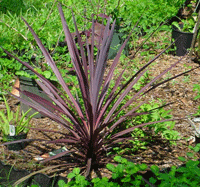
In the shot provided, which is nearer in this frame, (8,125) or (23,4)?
(8,125)

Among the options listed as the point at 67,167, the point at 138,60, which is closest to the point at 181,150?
the point at 67,167

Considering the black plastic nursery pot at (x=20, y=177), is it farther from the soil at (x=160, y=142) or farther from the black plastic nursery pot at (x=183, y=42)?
the black plastic nursery pot at (x=183, y=42)

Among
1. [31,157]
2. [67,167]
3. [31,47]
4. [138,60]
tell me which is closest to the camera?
[67,167]

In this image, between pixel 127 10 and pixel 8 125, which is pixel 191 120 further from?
pixel 127 10

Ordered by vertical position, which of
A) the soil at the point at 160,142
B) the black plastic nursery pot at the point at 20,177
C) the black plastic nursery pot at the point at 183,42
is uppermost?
the black plastic nursery pot at the point at 183,42

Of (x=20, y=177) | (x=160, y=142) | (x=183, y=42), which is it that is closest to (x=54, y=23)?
(x=183, y=42)

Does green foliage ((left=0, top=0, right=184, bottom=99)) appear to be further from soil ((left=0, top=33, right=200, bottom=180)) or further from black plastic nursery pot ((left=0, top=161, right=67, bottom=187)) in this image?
black plastic nursery pot ((left=0, top=161, right=67, bottom=187))

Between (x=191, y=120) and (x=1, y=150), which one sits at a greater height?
(x=191, y=120)

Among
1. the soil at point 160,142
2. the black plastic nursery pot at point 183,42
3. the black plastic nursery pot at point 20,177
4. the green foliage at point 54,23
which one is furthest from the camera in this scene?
the black plastic nursery pot at point 183,42

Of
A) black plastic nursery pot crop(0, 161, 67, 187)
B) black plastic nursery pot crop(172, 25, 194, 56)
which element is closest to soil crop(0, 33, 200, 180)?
black plastic nursery pot crop(0, 161, 67, 187)

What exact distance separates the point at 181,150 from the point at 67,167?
91 centimetres

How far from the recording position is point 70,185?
151cm

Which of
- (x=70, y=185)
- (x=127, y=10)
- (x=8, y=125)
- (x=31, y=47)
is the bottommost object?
(x=70, y=185)

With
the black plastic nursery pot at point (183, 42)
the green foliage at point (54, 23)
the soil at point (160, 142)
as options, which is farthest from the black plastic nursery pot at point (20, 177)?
the black plastic nursery pot at point (183, 42)
